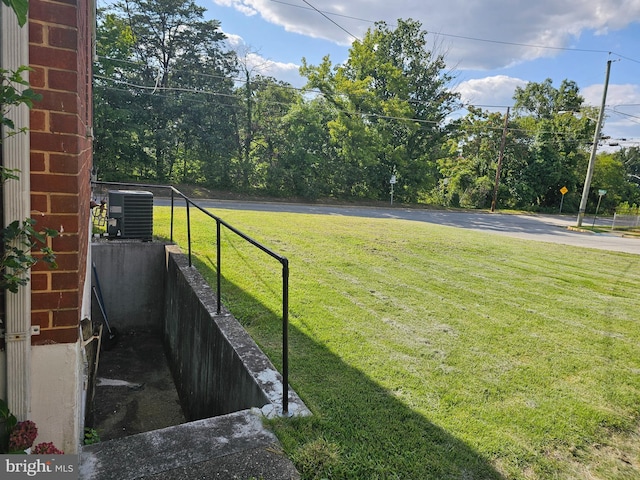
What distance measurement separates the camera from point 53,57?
154 cm

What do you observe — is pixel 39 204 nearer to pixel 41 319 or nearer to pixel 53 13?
pixel 41 319

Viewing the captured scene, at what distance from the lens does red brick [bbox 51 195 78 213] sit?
5.31 feet

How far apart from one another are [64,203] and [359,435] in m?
1.81

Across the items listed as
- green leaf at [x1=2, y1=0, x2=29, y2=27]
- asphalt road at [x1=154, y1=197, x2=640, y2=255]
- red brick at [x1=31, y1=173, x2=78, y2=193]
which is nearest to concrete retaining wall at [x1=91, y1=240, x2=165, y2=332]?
asphalt road at [x1=154, y1=197, x2=640, y2=255]

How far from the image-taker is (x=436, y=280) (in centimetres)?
560

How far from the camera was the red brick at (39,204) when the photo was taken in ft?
5.18

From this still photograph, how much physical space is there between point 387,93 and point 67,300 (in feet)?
85.7

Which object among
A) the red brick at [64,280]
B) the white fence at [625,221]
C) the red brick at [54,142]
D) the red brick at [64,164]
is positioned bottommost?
Result: the white fence at [625,221]

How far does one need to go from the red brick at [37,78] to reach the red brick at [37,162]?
0.84ft

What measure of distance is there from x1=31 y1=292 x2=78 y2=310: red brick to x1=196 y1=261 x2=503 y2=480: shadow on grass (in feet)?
3.73

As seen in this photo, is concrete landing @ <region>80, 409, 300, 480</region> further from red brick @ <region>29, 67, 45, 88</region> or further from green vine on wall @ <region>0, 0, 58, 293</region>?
red brick @ <region>29, 67, 45, 88</region>

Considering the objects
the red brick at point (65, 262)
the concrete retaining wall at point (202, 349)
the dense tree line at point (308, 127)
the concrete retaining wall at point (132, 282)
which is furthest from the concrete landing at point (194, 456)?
the dense tree line at point (308, 127)

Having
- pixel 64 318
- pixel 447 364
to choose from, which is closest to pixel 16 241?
pixel 64 318

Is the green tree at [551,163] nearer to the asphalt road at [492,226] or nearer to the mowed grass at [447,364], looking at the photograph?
the asphalt road at [492,226]
